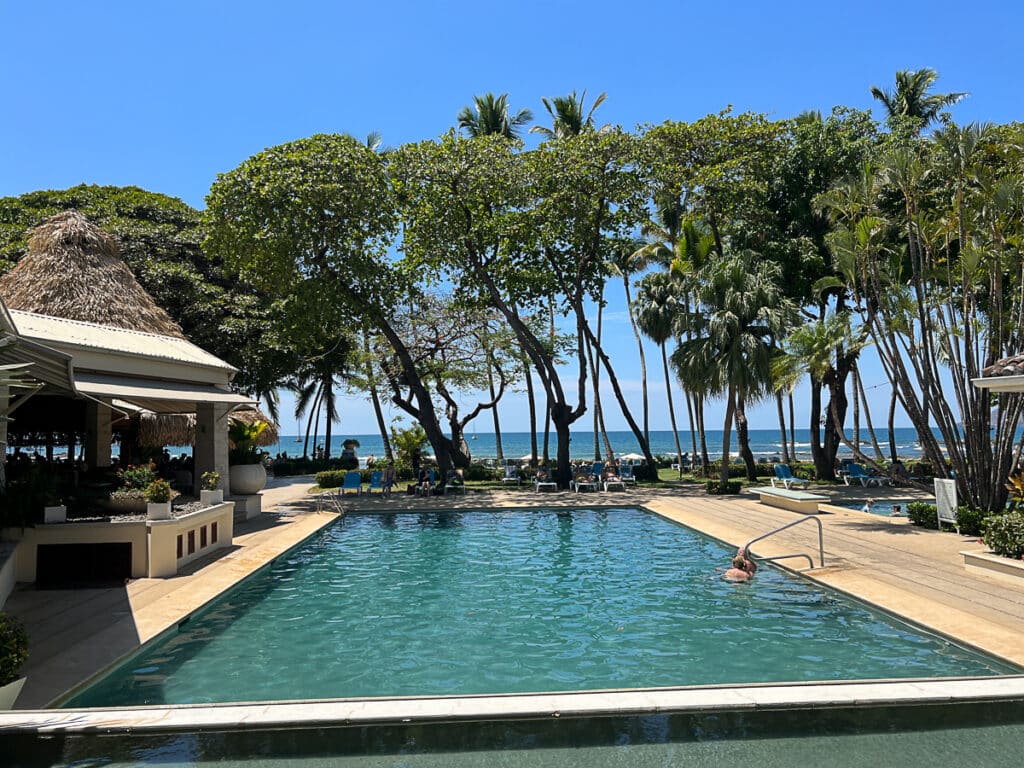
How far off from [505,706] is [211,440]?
41.3 ft

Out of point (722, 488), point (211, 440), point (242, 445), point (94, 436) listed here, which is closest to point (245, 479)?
point (242, 445)

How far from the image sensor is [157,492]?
432 inches

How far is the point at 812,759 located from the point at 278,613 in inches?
270

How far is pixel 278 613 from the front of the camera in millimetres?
9375

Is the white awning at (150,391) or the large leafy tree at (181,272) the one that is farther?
the large leafy tree at (181,272)

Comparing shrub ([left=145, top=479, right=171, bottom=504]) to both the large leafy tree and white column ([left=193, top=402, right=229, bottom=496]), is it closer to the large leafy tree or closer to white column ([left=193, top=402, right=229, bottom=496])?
white column ([left=193, top=402, right=229, bottom=496])

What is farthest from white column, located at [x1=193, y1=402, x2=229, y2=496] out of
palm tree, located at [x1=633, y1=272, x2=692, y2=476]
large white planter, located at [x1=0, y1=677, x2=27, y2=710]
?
palm tree, located at [x1=633, y1=272, x2=692, y2=476]

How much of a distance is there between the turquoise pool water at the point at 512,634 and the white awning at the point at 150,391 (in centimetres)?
384

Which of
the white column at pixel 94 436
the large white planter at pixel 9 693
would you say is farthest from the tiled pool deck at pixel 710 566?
the white column at pixel 94 436

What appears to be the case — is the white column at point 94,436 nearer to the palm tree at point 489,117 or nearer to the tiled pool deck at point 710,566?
the tiled pool deck at point 710,566

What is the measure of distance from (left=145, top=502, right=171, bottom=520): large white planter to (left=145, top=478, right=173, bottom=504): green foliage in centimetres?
5

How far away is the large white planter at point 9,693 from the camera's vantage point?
533 centimetres

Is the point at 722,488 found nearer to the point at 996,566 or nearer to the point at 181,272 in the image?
the point at 996,566

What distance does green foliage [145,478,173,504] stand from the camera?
10.9 meters
